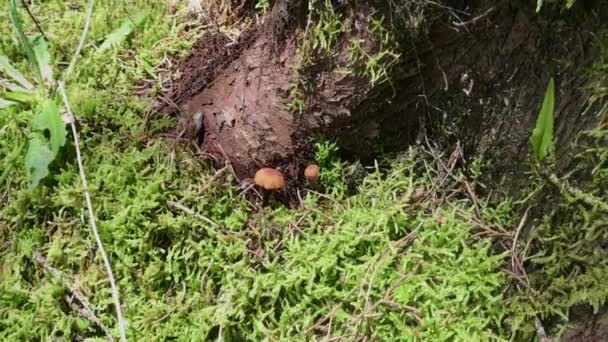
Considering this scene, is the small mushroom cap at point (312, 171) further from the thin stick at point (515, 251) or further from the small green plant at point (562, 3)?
the small green plant at point (562, 3)

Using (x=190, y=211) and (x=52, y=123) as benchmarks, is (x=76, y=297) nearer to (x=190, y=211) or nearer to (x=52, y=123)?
(x=190, y=211)

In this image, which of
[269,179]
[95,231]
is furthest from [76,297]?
[269,179]

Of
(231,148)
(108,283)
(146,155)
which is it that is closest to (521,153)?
(231,148)

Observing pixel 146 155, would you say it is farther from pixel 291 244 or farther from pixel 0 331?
pixel 0 331

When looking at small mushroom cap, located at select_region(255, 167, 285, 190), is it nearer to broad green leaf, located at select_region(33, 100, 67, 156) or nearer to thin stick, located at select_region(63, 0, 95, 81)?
broad green leaf, located at select_region(33, 100, 67, 156)

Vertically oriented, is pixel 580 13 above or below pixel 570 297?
above

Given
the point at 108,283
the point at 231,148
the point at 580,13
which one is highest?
the point at 580,13
